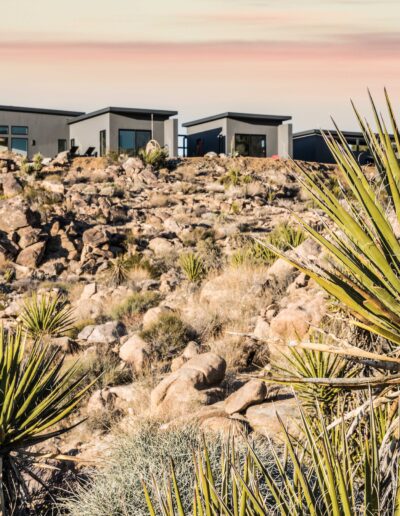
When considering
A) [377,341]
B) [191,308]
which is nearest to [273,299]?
[191,308]

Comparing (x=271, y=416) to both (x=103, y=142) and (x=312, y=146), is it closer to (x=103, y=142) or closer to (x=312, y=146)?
(x=103, y=142)

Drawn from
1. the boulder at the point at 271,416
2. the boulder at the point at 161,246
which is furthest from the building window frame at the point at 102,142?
the boulder at the point at 271,416

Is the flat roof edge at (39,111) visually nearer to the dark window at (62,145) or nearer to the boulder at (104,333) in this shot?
the dark window at (62,145)

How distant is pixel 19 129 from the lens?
136 feet

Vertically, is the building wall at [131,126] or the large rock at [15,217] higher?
the building wall at [131,126]

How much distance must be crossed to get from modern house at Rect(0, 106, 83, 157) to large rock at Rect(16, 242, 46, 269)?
21.1 meters

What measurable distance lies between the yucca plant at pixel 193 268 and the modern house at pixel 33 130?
24.9 meters

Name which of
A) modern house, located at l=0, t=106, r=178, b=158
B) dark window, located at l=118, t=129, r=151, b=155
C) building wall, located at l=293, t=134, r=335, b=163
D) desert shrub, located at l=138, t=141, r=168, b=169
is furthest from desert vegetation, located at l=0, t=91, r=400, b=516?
building wall, located at l=293, t=134, r=335, b=163

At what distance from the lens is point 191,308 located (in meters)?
14.5

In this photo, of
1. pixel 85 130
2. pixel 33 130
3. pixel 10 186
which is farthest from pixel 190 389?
pixel 33 130

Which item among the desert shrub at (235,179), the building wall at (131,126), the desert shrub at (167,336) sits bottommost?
the desert shrub at (167,336)

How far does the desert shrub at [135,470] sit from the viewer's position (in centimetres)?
530

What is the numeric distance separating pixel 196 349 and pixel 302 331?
1.88 meters

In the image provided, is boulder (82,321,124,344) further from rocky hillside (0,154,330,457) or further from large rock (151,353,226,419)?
large rock (151,353,226,419)
